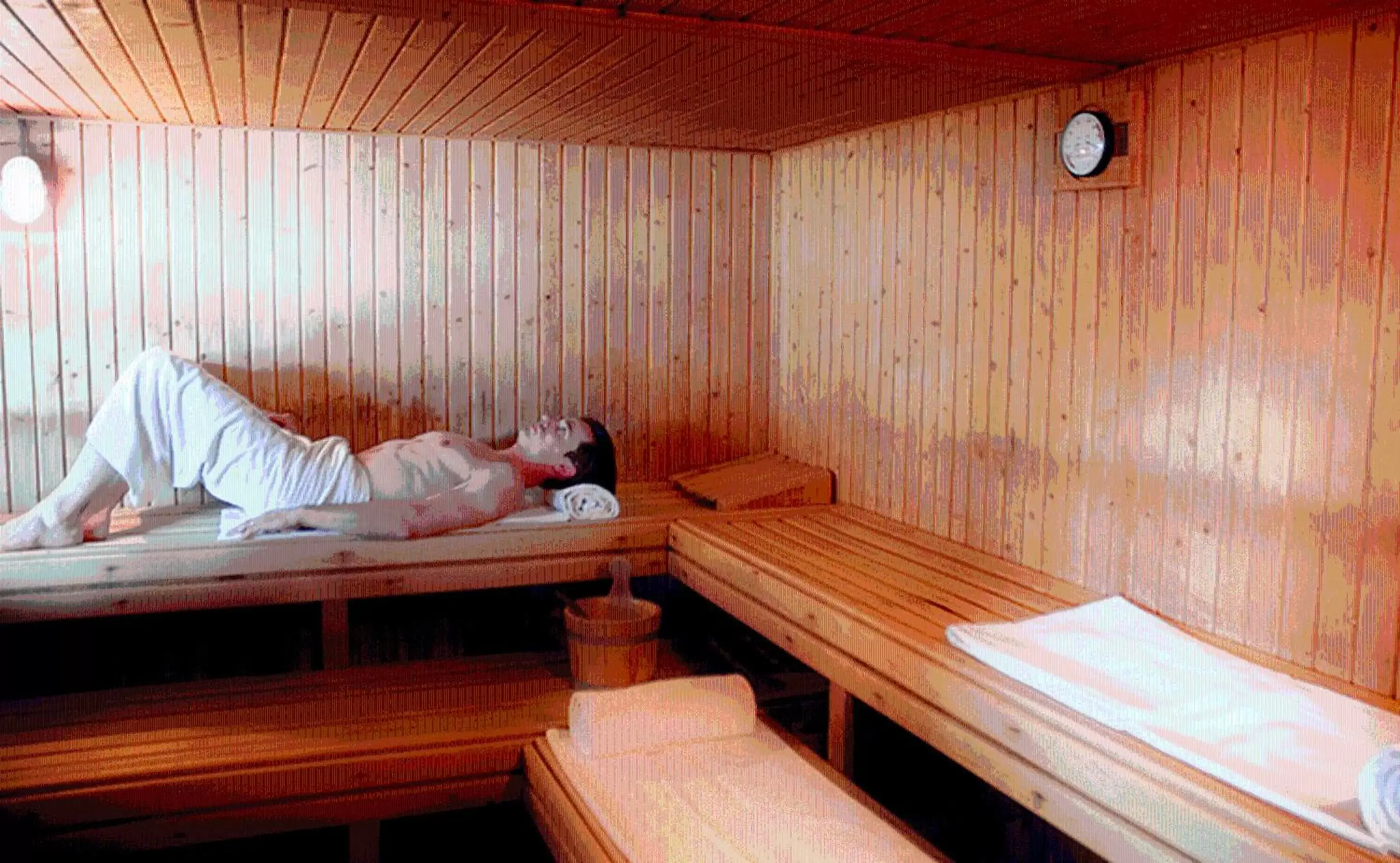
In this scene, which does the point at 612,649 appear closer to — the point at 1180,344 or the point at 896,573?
the point at 896,573

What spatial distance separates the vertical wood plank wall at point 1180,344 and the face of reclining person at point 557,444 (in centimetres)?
111

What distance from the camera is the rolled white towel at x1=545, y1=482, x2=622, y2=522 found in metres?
4.20

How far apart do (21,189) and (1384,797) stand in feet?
14.0

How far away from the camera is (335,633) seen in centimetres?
400

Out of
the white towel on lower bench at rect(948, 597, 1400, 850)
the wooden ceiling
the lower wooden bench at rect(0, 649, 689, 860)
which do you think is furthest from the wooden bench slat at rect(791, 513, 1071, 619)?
the wooden ceiling

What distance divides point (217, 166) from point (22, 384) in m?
1.03

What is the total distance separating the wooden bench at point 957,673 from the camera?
6.48ft

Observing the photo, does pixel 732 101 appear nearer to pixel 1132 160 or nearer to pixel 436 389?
pixel 1132 160

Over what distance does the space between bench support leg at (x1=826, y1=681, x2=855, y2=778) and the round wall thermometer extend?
5.12 ft

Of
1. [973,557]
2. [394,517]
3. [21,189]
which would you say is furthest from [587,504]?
[21,189]

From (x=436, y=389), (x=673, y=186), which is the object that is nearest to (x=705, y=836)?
(x=436, y=389)

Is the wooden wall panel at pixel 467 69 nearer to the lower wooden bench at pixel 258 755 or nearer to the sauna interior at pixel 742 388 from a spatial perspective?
the sauna interior at pixel 742 388

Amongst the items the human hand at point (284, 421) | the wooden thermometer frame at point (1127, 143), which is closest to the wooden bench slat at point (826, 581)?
the wooden thermometer frame at point (1127, 143)

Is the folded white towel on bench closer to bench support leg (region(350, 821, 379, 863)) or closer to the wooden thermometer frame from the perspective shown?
bench support leg (region(350, 821, 379, 863))
